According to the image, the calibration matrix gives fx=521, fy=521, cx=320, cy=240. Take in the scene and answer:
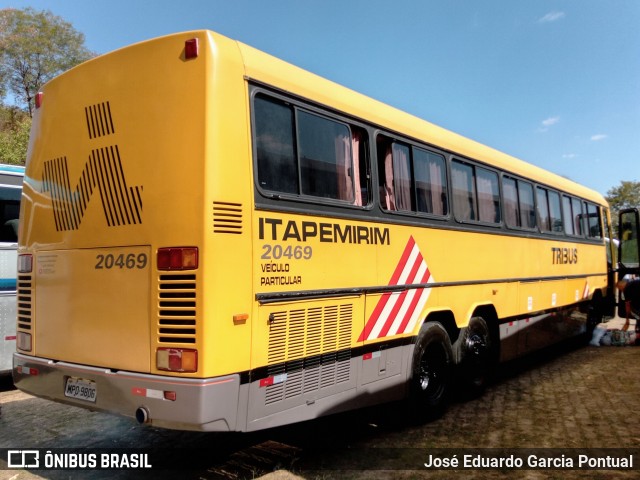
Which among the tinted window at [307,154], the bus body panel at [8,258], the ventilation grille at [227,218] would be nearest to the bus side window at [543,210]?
the tinted window at [307,154]

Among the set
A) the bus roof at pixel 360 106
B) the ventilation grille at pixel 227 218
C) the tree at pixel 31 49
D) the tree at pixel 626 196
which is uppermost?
the tree at pixel 31 49

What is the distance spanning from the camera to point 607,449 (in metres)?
4.85

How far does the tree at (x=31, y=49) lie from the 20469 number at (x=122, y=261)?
3987 centimetres

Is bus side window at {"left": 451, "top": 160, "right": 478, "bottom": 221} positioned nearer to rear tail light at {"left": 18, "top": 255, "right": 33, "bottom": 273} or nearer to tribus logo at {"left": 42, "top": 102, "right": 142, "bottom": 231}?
tribus logo at {"left": 42, "top": 102, "right": 142, "bottom": 231}

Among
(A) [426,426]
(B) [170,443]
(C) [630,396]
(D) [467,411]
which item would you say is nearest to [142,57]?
(B) [170,443]

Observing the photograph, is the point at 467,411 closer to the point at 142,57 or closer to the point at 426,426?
the point at 426,426

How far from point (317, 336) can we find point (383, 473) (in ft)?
4.14

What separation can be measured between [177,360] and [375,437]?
2.60 metres

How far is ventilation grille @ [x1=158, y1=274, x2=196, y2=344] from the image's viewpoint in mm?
3441

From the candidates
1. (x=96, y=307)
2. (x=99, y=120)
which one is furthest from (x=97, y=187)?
(x=96, y=307)

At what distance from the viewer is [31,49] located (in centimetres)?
3816

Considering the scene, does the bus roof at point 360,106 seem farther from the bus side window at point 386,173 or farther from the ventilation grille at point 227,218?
the ventilation grille at point 227,218

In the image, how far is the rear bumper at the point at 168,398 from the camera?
11.0ft

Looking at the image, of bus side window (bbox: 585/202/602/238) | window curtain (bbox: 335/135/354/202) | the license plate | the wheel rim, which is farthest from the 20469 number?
bus side window (bbox: 585/202/602/238)
